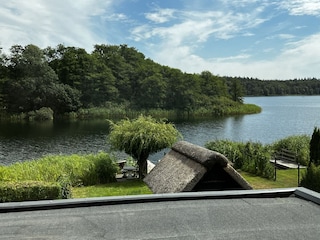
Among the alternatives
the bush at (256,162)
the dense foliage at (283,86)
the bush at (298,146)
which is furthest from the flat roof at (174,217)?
the dense foliage at (283,86)

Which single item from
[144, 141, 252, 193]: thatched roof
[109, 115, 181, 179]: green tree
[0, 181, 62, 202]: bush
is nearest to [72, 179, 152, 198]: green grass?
[109, 115, 181, 179]: green tree

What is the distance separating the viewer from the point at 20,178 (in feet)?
43.2

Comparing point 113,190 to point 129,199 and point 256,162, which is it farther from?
point 129,199

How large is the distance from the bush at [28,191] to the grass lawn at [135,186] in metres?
2.61

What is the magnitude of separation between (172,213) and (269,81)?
569 ft

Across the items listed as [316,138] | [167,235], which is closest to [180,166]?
[167,235]

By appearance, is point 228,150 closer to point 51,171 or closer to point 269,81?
point 51,171

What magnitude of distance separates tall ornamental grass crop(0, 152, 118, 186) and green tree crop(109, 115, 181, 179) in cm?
102

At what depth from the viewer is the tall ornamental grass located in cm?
1388

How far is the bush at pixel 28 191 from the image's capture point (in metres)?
9.45

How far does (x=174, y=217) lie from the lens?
4.24m

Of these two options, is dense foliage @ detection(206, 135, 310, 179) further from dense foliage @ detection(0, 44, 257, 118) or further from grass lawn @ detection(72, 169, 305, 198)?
dense foliage @ detection(0, 44, 257, 118)

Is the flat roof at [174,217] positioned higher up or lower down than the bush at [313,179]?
higher up

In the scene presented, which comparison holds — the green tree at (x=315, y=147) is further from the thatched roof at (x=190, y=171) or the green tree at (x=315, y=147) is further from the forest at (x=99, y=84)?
the forest at (x=99, y=84)
